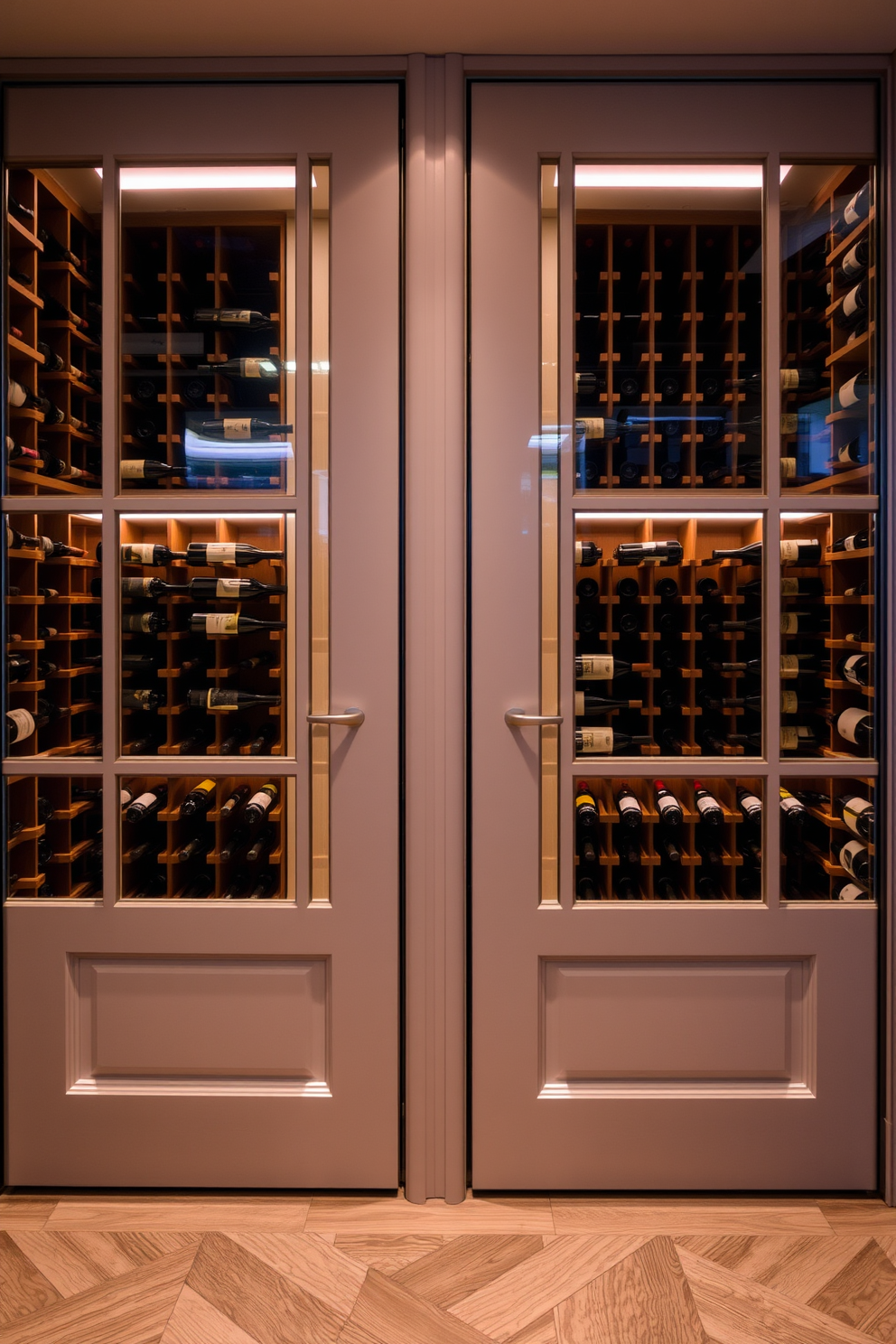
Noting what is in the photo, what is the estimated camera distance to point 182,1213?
61.1 inches

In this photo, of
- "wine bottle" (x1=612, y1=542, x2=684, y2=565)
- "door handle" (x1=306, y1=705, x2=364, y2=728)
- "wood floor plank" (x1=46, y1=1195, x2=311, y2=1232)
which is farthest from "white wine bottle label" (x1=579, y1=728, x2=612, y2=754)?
"wood floor plank" (x1=46, y1=1195, x2=311, y2=1232)

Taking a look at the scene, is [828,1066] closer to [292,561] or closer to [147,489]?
[292,561]

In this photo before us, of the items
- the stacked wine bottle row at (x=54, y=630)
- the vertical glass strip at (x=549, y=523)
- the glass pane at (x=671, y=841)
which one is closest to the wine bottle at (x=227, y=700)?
the stacked wine bottle row at (x=54, y=630)

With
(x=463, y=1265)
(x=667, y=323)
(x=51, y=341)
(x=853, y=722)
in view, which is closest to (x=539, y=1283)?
(x=463, y=1265)

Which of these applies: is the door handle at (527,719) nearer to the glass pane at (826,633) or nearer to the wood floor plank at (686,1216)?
the glass pane at (826,633)

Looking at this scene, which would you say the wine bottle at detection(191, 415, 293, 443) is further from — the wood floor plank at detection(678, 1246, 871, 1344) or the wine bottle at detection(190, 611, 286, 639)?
the wood floor plank at detection(678, 1246, 871, 1344)

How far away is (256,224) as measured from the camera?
1.58 meters

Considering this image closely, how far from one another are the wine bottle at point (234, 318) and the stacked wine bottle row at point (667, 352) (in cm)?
65

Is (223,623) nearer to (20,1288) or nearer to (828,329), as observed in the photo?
(20,1288)

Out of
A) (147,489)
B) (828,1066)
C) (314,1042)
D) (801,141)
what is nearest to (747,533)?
(801,141)

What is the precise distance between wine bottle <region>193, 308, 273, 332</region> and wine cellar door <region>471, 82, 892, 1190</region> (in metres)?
0.44

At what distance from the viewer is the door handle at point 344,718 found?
156cm

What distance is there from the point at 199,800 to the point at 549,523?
0.91 meters

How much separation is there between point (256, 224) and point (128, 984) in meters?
1.57
